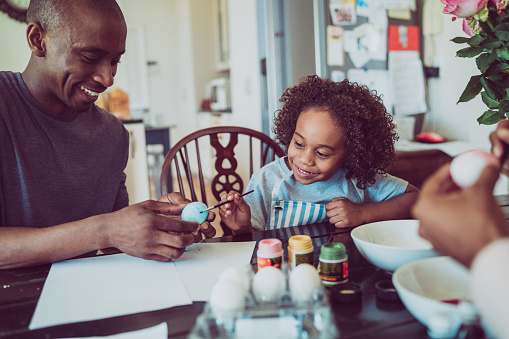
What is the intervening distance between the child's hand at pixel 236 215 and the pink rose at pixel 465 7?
2.40 ft

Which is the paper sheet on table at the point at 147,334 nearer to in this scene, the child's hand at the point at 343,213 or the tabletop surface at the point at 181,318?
the tabletop surface at the point at 181,318

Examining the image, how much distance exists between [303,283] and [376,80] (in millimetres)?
2403

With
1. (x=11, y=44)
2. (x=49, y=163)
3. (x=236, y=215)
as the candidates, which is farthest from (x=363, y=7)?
(x=11, y=44)

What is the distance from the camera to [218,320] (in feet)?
1.91

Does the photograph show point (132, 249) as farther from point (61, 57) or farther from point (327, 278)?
point (61, 57)

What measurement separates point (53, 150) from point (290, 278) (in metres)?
0.90

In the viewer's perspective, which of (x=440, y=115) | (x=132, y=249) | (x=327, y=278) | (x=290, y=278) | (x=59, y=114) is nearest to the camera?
(x=290, y=278)

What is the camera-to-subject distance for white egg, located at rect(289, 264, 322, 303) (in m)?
0.66

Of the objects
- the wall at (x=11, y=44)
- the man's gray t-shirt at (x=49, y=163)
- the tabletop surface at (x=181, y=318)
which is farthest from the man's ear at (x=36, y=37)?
the wall at (x=11, y=44)

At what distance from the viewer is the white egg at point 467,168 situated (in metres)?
0.60

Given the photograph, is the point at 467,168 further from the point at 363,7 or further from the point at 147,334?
the point at 363,7

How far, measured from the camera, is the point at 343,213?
4.15 feet

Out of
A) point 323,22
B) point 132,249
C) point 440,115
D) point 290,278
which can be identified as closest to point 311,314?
point 290,278

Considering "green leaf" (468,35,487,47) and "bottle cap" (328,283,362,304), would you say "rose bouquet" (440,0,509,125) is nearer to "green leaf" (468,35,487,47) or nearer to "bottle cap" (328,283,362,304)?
"green leaf" (468,35,487,47)
